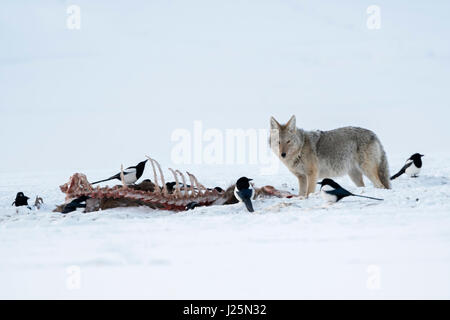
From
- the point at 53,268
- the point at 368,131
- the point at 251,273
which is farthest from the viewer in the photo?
the point at 368,131

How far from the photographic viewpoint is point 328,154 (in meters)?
8.73

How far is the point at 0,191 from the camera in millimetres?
12562

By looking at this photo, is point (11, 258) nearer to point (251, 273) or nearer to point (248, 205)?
point (251, 273)

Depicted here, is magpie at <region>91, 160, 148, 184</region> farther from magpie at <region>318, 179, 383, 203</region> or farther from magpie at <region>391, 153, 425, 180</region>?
magpie at <region>391, 153, 425, 180</region>

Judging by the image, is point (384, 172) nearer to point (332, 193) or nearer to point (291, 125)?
point (291, 125)

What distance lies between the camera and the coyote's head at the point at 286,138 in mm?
8250

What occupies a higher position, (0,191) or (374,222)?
(374,222)

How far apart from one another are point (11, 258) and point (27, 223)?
2335 mm

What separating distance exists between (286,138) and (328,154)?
927mm

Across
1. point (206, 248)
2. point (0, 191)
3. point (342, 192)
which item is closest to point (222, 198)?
point (342, 192)

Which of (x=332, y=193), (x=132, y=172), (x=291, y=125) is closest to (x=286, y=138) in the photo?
(x=291, y=125)

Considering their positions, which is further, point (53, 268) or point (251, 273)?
point (53, 268)

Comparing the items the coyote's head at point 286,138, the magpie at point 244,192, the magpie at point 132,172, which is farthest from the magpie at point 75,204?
the coyote's head at point 286,138

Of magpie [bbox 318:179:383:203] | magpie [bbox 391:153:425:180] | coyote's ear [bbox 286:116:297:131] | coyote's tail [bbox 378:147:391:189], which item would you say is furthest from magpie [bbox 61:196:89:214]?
magpie [bbox 391:153:425:180]
